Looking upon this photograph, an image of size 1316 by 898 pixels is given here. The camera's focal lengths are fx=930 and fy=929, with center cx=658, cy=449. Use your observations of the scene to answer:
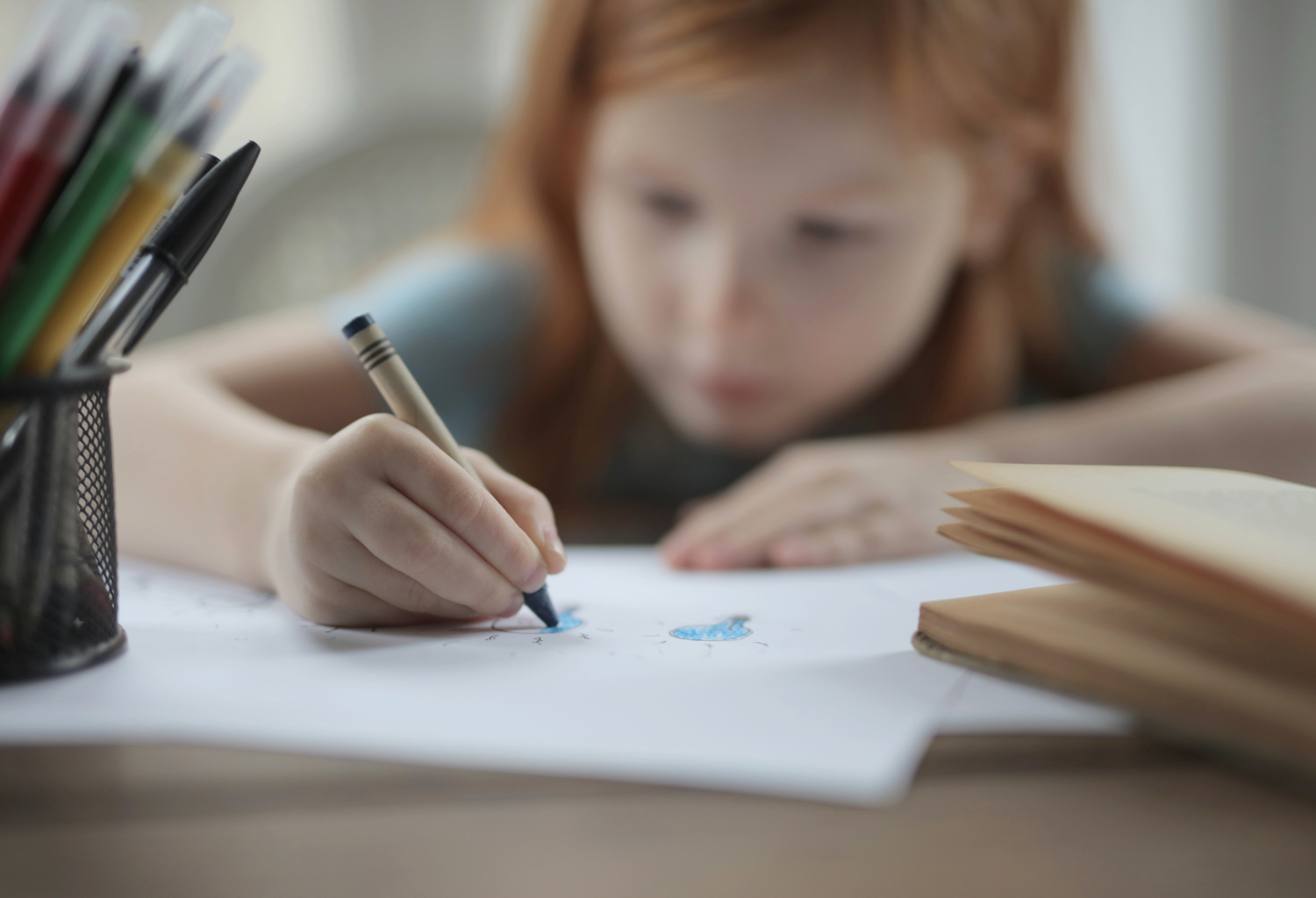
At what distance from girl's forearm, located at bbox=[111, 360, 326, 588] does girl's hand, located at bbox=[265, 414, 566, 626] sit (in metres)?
0.07

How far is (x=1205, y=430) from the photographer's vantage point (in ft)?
1.67

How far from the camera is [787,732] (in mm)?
185

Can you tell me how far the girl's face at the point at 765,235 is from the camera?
1.61 ft

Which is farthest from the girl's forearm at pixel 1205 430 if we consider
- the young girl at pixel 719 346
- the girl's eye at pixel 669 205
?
the girl's eye at pixel 669 205

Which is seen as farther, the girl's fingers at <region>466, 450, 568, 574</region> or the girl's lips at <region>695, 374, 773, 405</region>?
the girl's lips at <region>695, 374, 773, 405</region>

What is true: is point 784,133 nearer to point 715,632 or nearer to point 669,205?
point 669,205

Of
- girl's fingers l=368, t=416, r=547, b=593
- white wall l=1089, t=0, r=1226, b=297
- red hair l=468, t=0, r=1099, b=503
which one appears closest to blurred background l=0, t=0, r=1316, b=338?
white wall l=1089, t=0, r=1226, b=297

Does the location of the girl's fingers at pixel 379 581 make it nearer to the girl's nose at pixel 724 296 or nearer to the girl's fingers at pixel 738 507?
the girl's fingers at pixel 738 507

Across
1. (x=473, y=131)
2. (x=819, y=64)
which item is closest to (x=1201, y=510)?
(x=819, y=64)

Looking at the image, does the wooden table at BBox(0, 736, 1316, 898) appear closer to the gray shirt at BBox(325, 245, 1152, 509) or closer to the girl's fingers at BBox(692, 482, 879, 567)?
the girl's fingers at BBox(692, 482, 879, 567)

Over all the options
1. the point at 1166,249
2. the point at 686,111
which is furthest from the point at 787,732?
the point at 1166,249

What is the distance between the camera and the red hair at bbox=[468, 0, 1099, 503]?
50cm

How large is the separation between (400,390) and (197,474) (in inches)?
6.9

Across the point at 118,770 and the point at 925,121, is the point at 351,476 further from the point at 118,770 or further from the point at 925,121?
the point at 925,121
